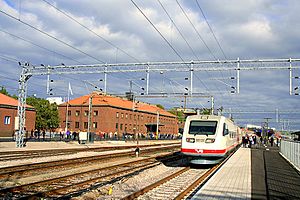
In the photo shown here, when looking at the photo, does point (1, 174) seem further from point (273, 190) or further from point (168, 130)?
point (168, 130)

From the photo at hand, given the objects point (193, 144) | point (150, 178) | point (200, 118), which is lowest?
point (150, 178)

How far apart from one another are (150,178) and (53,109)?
5575cm

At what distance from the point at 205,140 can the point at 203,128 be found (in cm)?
92

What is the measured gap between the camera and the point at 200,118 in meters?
18.8

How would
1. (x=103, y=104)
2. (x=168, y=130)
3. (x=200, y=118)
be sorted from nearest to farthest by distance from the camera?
(x=200, y=118)
(x=103, y=104)
(x=168, y=130)

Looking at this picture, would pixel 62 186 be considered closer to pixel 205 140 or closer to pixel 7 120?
pixel 205 140

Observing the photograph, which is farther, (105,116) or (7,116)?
(105,116)

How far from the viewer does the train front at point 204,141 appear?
56.6 ft

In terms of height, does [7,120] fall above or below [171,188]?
above

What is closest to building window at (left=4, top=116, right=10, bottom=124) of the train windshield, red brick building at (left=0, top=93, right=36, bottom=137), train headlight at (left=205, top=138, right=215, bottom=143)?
red brick building at (left=0, top=93, right=36, bottom=137)

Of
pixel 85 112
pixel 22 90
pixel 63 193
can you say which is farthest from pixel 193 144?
pixel 85 112

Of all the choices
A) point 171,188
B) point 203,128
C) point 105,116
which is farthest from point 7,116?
point 171,188

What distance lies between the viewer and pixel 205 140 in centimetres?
1747

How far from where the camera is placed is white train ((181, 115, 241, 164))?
56.6ft
